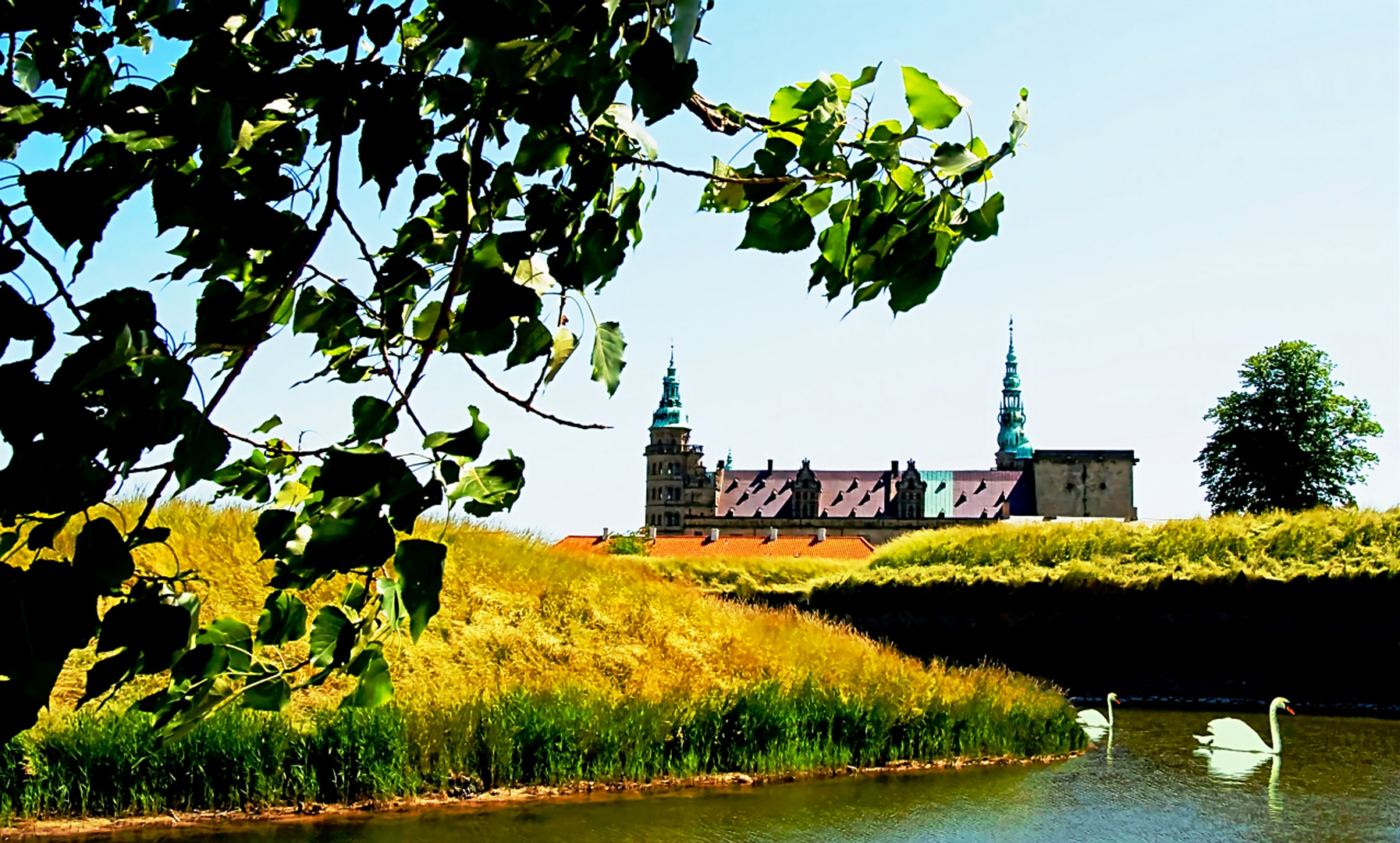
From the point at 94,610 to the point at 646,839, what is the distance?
709cm

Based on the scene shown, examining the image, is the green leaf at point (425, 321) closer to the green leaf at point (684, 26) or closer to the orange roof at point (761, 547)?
the green leaf at point (684, 26)

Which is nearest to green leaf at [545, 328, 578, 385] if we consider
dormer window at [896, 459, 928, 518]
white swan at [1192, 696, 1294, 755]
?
white swan at [1192, 696, 1294, 755]

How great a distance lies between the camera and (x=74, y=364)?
38.4 inches

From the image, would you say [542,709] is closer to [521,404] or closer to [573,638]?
[573,638]

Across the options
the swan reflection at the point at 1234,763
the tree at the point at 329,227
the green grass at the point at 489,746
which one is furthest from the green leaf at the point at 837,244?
the swan reflection at the point at 1234,763

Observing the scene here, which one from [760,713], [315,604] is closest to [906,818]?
[760,713]

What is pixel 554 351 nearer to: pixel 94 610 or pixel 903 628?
pixel 94 610

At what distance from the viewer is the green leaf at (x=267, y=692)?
4.97ft

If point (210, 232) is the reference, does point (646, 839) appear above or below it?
below

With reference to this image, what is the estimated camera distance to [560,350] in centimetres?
142

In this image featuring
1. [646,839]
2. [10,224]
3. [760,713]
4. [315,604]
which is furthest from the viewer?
[315,604]

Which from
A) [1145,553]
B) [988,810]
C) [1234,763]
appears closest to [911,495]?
[1145,553]

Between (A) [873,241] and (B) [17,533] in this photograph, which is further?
(A) [873,241]

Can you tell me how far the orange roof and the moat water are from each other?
2858 cm
